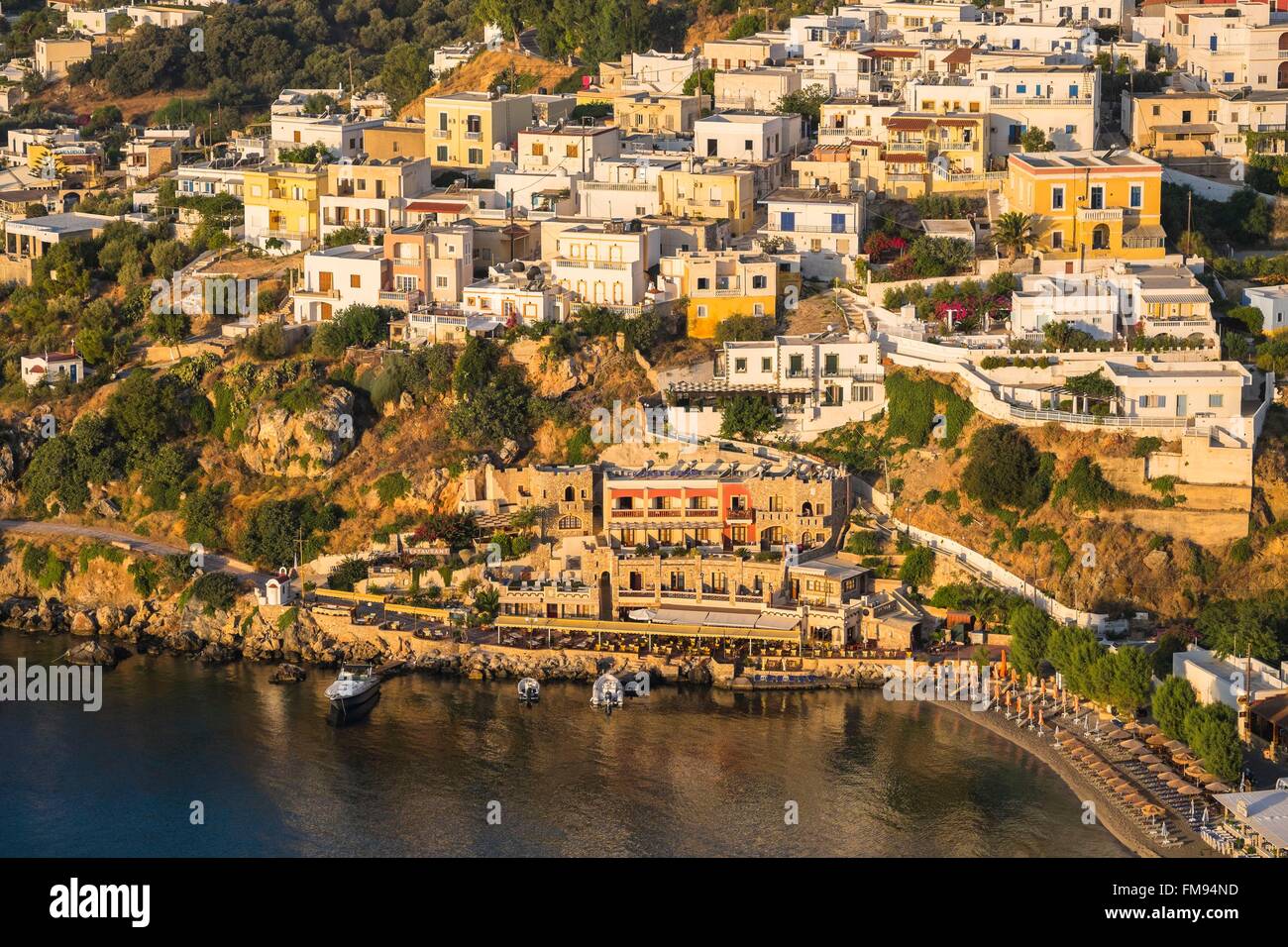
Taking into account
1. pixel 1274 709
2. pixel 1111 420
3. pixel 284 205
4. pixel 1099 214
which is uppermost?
pixel 1099 214

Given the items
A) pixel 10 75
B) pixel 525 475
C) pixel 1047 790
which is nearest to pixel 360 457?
pixel 525 475

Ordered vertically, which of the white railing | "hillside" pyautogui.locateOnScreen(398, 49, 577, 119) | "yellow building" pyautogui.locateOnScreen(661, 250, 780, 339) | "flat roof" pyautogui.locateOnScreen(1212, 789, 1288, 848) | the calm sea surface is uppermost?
"hillside" pyautogui.locateOnScreen(398, 49, 577, 119)

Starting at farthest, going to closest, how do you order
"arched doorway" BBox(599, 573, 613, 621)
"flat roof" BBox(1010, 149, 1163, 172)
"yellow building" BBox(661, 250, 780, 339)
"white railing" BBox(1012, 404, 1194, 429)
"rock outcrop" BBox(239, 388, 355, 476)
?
"flat roof" BBox(1010, 149, 1163, 172), "yellow building" BBox(661, 250, 780, 339), "rock outcrop" BBox(239, 388, 355, 476), "arched doorway" BBox(599, 573, 613, 621), "white railing" BBox(1012, 404, 1194, 429)

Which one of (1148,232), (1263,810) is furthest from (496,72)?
(1263,810)

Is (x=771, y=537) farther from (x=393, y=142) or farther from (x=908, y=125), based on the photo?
(x=393, y=142)

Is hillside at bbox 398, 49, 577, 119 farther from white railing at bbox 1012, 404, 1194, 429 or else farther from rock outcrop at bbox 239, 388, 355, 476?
white railing at bbox 1012, 404, 1194, 429

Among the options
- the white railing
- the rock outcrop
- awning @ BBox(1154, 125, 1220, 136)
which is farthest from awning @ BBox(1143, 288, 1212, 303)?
the rock outcrop

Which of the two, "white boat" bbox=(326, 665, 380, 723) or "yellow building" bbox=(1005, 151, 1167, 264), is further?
"yellow building" bbox=(1005, 151, 1167, 264)
